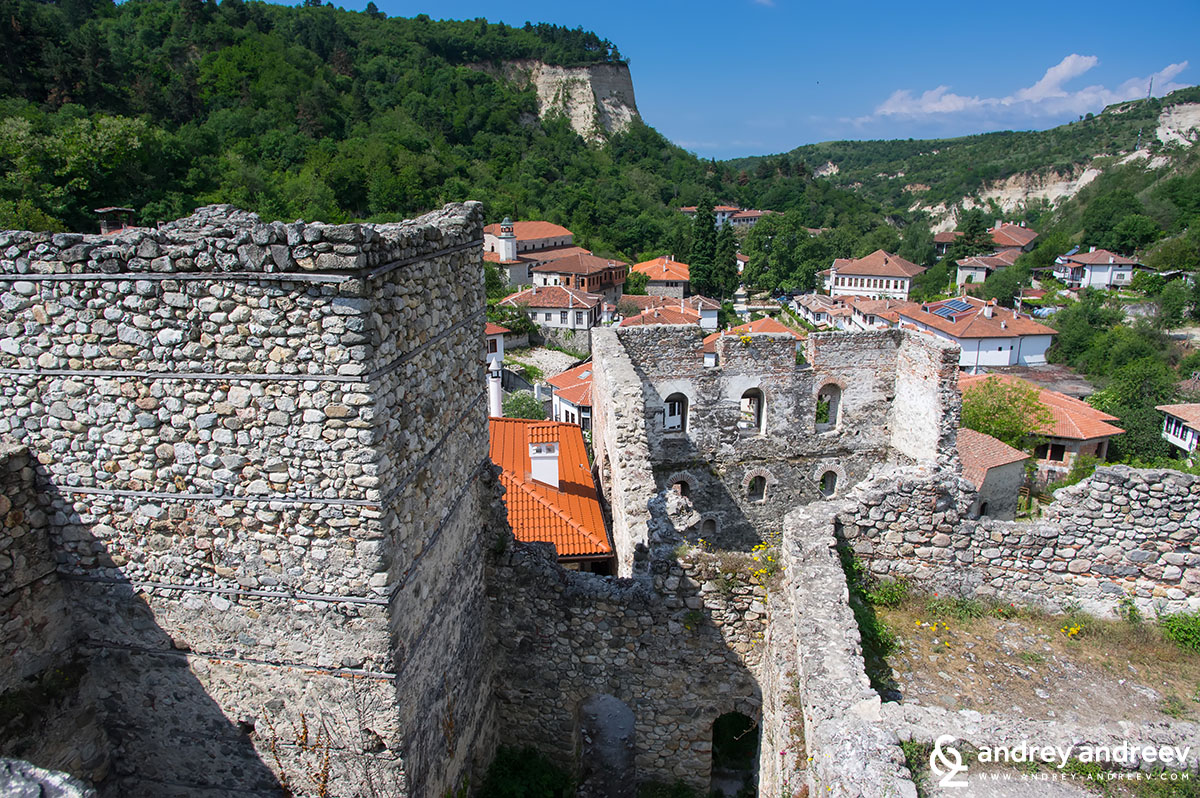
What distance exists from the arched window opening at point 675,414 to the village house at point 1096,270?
8341cm

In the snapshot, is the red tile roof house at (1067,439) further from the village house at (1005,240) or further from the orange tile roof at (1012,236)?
the orange tile roof at (1012,236)

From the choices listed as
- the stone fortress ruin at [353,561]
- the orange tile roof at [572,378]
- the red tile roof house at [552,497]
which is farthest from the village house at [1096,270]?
the stone fortress ruin at [353,561]

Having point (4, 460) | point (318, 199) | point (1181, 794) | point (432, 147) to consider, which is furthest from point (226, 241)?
point (432, 147)

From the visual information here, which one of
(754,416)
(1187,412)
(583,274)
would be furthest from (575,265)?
(754,416)

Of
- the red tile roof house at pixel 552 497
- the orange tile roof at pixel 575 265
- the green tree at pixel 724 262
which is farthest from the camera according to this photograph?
the green tree at pixel 724 262

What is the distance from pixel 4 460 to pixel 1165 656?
8963mm

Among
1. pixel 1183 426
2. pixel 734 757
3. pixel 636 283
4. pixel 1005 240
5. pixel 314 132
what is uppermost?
pixel 314 132

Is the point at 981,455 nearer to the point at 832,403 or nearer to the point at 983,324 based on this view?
the point at 832,403

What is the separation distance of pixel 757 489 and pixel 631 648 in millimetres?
7469

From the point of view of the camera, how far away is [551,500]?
12.4 m

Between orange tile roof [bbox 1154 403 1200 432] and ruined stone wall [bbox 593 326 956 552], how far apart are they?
36.5 m

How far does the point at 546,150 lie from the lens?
388 feet

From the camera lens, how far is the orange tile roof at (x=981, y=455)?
25141 mm

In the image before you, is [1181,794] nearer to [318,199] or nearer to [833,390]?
[833,390]
